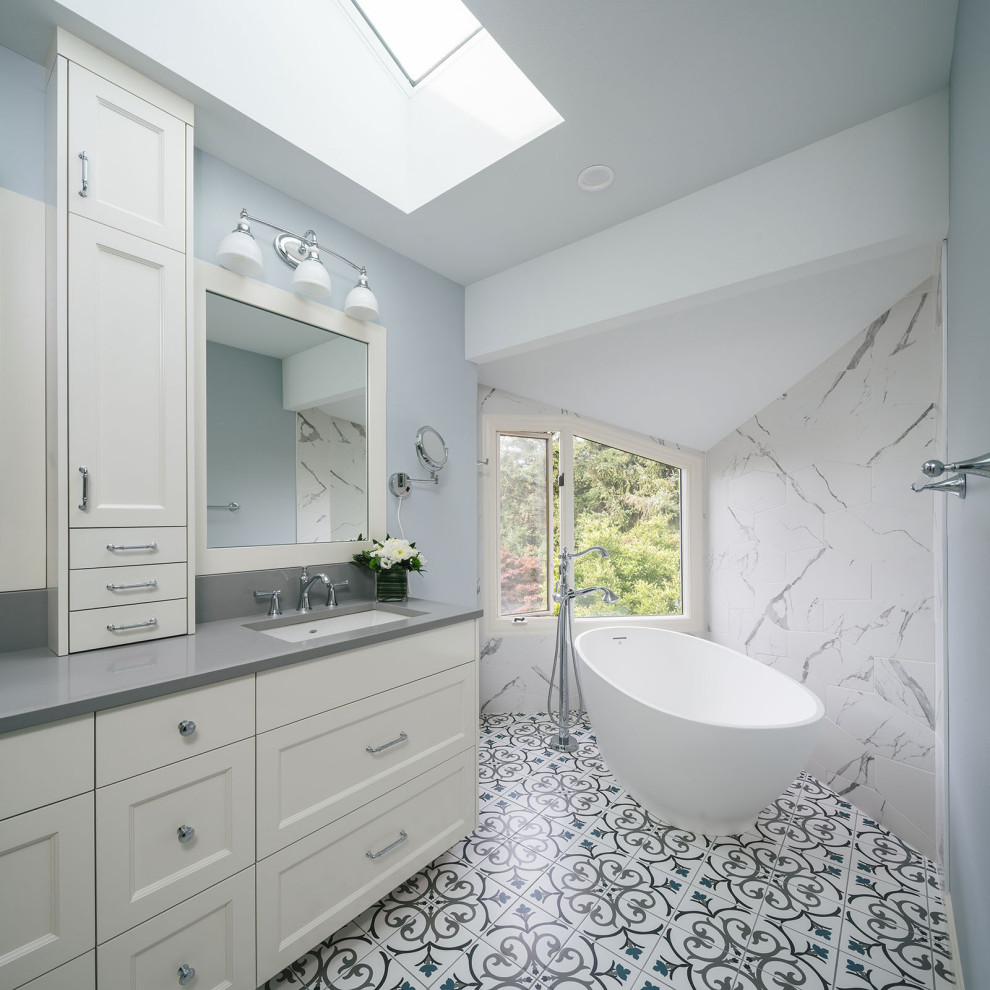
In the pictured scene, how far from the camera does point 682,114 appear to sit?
1.54 meters

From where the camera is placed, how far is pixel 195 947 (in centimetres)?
114

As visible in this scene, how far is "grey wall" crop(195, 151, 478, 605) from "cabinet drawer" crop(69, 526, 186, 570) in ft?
2.94

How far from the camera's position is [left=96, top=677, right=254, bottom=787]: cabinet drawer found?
1.01 m

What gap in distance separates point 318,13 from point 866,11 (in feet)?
5.24

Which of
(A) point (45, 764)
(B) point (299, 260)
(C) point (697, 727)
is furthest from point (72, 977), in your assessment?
(B) point (299, 260)

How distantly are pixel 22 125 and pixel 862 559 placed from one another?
321 cm

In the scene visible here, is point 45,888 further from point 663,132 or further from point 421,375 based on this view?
point 663,132

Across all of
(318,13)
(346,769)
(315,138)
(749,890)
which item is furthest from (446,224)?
(749,890)

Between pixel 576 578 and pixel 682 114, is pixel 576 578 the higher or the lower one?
the lower one

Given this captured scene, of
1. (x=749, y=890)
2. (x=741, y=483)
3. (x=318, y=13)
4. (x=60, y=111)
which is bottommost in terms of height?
(x=749, y=890)

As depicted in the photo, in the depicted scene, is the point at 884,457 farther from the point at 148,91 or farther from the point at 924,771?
the point at 148,91

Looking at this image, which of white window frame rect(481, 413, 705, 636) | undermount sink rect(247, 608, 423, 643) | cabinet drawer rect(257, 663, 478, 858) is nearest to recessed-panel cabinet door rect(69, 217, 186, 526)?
undermount sink rect(247, 608, 423, 643)

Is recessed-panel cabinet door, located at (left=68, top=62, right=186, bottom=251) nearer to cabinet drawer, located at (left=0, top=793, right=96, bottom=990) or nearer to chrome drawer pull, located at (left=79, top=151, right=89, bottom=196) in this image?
chrome drawer pull, located at (left=79, top=151, right=89, bottom=196)

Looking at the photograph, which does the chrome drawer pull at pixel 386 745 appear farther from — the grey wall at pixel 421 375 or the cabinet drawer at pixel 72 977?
the grey wall at pixel 421 375
